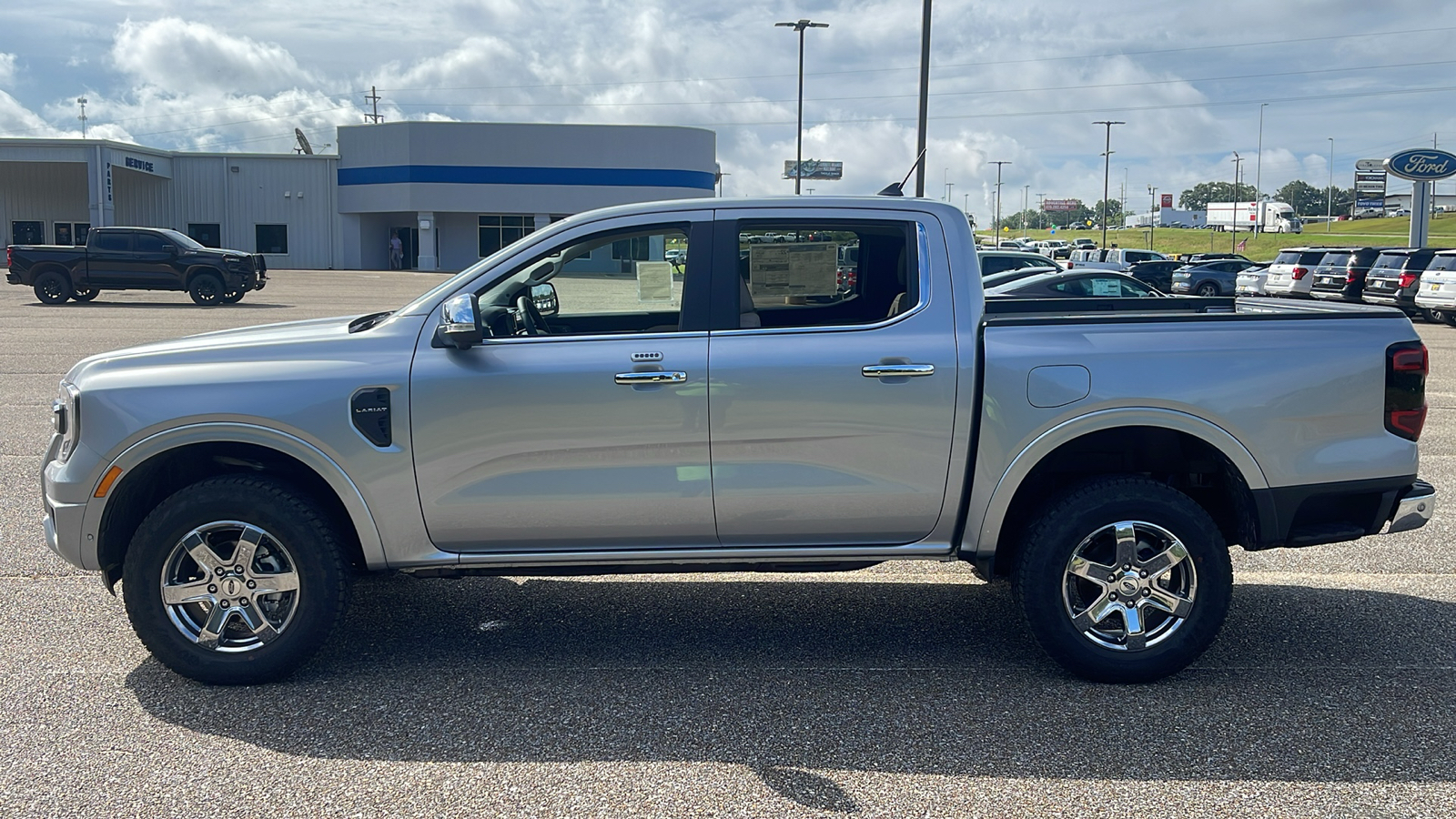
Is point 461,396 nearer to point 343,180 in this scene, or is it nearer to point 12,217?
point 343,180

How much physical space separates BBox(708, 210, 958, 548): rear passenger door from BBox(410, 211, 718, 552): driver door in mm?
116

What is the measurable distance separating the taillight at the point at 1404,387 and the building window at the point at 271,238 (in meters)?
59.4

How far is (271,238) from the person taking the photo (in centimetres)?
5853

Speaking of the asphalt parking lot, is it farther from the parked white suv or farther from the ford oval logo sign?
the ford oval logo sign

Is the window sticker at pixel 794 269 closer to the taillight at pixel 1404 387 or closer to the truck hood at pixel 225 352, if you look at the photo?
the truck hood at pixel 225 352

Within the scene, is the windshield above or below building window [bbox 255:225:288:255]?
below

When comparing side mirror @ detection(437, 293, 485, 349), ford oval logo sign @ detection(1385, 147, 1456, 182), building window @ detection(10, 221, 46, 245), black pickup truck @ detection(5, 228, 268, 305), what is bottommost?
side mirror @ detection(437, 293, 485, 349)

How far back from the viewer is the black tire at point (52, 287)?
93.8 ft

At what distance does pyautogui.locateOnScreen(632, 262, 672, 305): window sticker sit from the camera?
4871 mm

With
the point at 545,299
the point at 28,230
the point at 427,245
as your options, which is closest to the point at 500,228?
the point at 427,245

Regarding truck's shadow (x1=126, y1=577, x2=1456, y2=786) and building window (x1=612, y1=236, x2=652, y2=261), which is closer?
truck's shadow (x1=126, y1=577, x2=1456, y2=786)

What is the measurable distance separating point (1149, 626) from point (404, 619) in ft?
10.6

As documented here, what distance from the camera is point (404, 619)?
5.56 metres

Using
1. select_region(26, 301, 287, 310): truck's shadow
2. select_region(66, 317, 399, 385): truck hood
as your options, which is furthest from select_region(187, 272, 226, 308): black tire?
select_region(66, 317, 399, 385): truck hood
